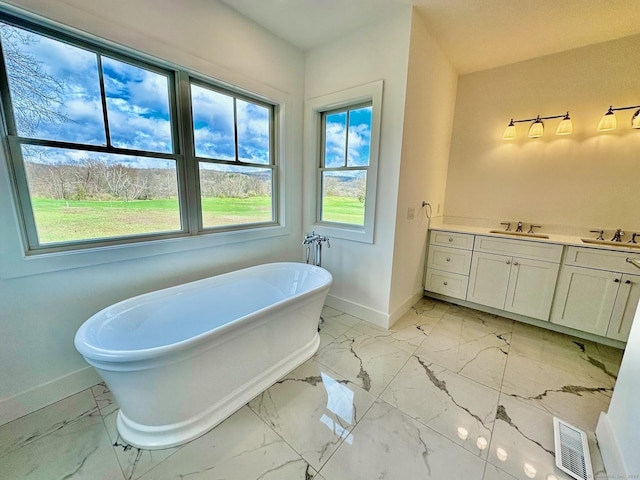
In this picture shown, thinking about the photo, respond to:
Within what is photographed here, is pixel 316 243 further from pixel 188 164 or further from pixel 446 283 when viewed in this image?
pixel 446 283

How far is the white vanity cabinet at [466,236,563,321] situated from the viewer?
7.53 ft

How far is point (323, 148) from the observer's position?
277cm

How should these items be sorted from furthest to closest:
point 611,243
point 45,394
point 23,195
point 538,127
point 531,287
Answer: point 538,127 < point 531,287 < point 611,243 < point 45,394 < point 23,195

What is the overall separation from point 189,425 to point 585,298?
3112 millimetres

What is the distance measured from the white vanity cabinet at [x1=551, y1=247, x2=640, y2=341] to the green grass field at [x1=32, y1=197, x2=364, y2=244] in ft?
6.21

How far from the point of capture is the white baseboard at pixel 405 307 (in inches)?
98.0

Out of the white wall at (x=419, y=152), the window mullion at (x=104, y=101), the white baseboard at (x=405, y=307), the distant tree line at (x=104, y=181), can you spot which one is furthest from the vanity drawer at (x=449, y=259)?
the window mullion at (x=104, y=101)

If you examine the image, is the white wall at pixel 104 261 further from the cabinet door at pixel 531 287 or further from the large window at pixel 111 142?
the cabinet door at pixel 531 287

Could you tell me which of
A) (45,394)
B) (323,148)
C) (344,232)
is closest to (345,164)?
(323,148)

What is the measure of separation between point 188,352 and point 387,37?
2.66 m

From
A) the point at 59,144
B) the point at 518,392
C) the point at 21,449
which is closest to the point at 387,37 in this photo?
→ the point at 59,144

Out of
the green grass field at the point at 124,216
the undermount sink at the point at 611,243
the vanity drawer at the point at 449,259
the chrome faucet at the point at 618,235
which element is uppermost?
the green grass field at the point at 124,216

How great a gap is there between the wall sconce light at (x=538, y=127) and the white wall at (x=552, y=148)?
57mm

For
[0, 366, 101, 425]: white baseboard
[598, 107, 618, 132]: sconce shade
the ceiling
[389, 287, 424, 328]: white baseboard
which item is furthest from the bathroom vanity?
[0, 366, 101, 425]: white baseboard
